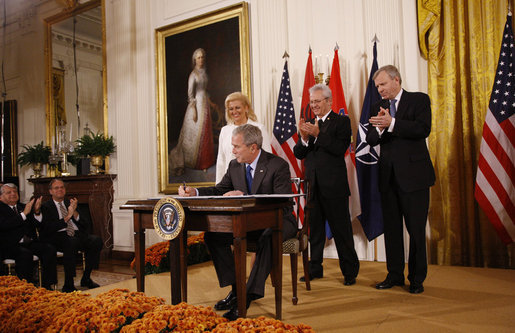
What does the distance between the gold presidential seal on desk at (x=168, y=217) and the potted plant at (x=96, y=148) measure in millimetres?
5015

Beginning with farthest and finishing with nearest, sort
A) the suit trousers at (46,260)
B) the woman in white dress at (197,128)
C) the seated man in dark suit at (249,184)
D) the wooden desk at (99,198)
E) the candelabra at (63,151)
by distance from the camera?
the candelabra at (63,151) → the wooden desk at (99,198) → the woman in white dress at (197,128) → the suit trousers at (46,260) → the seated man in dark suit at (249,184)

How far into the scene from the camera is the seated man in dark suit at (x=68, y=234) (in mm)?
4637

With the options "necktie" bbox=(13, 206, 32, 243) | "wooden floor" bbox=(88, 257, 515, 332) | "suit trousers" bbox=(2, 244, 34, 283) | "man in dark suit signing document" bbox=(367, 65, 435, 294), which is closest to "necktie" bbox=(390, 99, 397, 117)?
"man in dark suit signing document" bbox=(367, 65, 435, 294)

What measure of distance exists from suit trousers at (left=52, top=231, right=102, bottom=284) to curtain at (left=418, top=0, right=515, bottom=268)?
3994 millimetres

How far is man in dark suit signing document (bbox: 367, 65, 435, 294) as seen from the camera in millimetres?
3184

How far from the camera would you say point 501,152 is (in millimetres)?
3812

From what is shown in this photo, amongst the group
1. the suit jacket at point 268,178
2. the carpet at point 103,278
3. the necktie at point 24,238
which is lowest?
the carpet at point 103,278

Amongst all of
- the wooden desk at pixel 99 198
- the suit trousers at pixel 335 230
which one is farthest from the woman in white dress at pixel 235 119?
the wooden desk at pixel 99 198

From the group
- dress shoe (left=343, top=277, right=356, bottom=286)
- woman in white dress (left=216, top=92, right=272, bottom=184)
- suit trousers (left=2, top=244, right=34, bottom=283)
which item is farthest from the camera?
suit trousers (left=2, top=244, right=34, bottom=283)

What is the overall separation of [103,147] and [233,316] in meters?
5.26

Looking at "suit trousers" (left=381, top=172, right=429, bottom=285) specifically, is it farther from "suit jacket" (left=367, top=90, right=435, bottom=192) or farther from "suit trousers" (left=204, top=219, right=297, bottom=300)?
"suit trousers" (left=204, top=219, right=297, bottom=300)

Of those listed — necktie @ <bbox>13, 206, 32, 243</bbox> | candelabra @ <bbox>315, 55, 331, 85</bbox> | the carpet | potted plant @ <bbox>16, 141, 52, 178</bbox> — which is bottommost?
the carpet

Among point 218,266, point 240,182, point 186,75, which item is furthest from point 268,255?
point 186,75

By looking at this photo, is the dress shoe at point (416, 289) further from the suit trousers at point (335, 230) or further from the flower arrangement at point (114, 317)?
the flower arrangement at point (114, 317)
